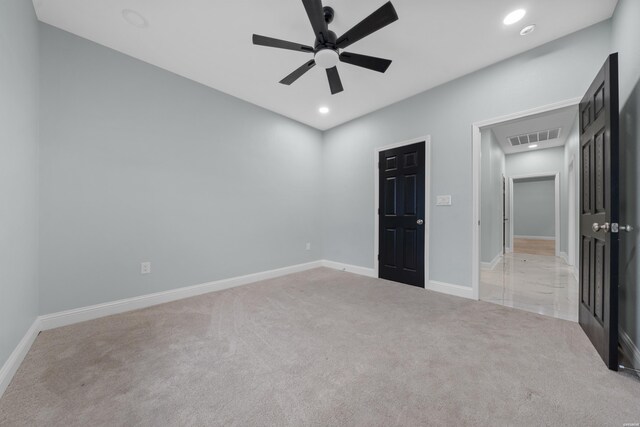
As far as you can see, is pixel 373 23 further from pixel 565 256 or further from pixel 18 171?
pixel 565 256

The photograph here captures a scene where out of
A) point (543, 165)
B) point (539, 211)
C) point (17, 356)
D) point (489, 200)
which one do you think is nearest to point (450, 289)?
point (489, 200)

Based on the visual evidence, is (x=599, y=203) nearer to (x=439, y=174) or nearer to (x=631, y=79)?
(x=631, y=79)

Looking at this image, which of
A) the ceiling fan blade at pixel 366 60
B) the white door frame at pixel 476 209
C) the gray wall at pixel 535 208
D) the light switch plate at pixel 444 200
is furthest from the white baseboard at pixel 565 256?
the ceiling fan blade at pixel 366 60

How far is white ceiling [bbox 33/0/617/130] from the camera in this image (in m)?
2.03

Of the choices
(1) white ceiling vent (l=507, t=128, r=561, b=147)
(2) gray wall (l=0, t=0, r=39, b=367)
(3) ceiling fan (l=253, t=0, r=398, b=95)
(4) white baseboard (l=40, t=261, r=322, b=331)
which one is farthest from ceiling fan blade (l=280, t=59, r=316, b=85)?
(1) white ceiling vent (l=507, t=128, r=561, b=147)

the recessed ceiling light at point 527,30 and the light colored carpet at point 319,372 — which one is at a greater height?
the recessed ceiling light at point 527,30

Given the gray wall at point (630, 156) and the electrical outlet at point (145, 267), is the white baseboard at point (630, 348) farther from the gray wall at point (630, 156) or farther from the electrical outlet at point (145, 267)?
the electrical outlet at point (145, 267)

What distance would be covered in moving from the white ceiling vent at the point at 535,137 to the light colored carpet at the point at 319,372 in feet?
14.9

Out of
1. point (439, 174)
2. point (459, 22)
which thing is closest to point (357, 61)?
point (459, 22)

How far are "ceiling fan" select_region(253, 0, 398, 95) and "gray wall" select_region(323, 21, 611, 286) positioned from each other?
1563 mm

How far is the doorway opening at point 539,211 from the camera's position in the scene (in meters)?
2.93

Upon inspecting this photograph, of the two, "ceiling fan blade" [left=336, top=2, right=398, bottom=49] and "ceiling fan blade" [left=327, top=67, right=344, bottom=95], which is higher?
"ceiling fan blade" [left=336, top=2, right=398, bottom=49]

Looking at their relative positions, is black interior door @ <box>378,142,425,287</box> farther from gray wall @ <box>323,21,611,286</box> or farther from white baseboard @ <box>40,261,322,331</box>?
white baseboard @ <box>40,261,322,331</box>

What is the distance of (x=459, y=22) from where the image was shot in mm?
2180
